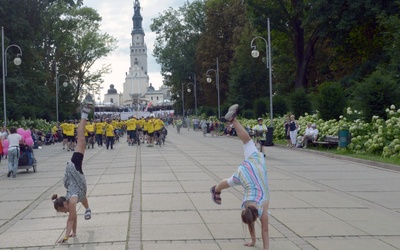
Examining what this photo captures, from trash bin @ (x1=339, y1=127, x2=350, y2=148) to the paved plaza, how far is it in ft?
20.1

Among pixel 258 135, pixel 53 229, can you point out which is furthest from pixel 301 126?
pixel 53 229

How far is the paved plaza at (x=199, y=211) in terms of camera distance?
9000 mm

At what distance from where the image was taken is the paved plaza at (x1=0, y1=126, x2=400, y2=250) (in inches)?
354

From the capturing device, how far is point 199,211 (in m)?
11.6

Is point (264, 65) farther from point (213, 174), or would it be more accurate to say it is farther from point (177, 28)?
point (213, 174)

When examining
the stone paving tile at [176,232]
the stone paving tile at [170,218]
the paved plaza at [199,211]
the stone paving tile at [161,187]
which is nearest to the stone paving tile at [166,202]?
the paved plaza at [199,211]

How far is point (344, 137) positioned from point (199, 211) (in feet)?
53.1

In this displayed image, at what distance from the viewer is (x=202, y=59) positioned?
7762 centimetres

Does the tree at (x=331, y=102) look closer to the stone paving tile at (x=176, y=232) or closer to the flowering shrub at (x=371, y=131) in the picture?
the flowering shrub at (x=371, y=131)

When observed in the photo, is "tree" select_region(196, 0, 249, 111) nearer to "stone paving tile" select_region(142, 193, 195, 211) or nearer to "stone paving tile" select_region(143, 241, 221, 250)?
"stone paving tile" select_region(142, 193, 195, 211)

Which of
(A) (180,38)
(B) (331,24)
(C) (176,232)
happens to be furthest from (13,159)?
(A) (180,38)

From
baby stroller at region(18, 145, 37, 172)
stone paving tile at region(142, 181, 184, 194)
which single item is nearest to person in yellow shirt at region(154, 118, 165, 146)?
baby stroller at region(18, 145, 37, 172)

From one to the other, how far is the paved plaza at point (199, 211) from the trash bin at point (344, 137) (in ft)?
20.1

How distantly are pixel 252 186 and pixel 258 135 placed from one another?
17797mm
